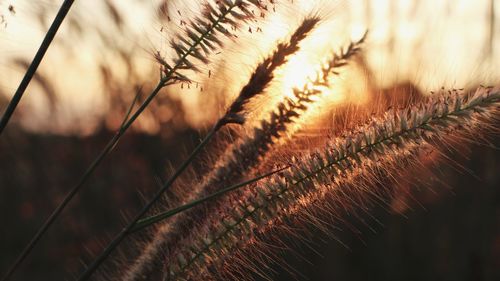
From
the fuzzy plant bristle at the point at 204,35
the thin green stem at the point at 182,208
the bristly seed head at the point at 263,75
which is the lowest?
the thin green stem at the point at 182,208

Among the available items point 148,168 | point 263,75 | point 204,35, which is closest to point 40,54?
point 204,35

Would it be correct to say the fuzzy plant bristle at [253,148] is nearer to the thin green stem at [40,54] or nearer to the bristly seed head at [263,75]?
the bristly seed head at [263,75]

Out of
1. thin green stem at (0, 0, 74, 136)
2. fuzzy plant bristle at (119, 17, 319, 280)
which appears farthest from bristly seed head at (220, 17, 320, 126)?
thin green stem at (0, 0, 74, 136)

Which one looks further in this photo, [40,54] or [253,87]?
[253,87]

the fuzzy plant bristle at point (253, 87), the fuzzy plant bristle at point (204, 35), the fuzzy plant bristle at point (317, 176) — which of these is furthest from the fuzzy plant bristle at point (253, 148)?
the fuzzy plant bristle at point (204, 35)

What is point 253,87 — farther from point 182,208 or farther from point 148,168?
point 148,168

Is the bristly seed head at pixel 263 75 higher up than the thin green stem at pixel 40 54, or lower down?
lower down

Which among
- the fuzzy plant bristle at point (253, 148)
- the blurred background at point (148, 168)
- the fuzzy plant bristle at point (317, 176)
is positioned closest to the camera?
the fuzzy plant bristle at point (317, 176)

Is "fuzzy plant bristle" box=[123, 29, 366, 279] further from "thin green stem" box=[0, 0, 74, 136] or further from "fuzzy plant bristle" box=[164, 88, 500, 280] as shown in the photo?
"thin green stem" box=[0, 0, 74, 136]

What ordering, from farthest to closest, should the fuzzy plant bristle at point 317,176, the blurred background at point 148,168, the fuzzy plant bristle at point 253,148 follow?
the blurred background at point 148,168
the fuzzy plant bristle at point 253,148
the fuzzy plant bristle at point 317,176

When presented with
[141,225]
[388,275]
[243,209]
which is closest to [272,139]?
[243,209]
